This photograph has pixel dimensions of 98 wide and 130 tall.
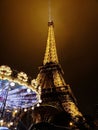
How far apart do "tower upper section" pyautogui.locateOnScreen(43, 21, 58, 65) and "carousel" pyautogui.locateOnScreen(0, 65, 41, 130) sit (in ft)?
121

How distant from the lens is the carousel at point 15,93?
23.6 metres

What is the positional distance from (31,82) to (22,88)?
38.9 inches

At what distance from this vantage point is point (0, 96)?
26.9m

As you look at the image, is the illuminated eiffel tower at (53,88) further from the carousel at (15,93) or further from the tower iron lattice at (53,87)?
the carousel at (15,93)

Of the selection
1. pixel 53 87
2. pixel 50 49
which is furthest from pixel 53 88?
pixel 50 49

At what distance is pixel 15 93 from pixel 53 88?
3524 centimetres

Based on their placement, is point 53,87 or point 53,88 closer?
point 53,88

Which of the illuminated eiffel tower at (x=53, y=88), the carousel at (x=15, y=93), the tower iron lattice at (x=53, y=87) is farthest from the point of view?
the tower iron lattice at (x=53, y=87)

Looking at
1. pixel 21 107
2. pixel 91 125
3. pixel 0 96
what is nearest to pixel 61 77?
pixel 91 125

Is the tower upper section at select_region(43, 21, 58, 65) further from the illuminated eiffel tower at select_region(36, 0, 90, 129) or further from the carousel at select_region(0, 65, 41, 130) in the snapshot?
the carousel at select_region(0, 65, 41, 130)

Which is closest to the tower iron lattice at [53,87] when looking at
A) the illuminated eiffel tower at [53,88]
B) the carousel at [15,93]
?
the illuminated eiffel tower at [53,88]

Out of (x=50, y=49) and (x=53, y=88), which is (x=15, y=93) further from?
(x=50, y=49)

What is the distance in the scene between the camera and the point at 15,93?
27562mm

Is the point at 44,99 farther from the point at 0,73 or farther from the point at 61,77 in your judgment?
the point at 0,73
